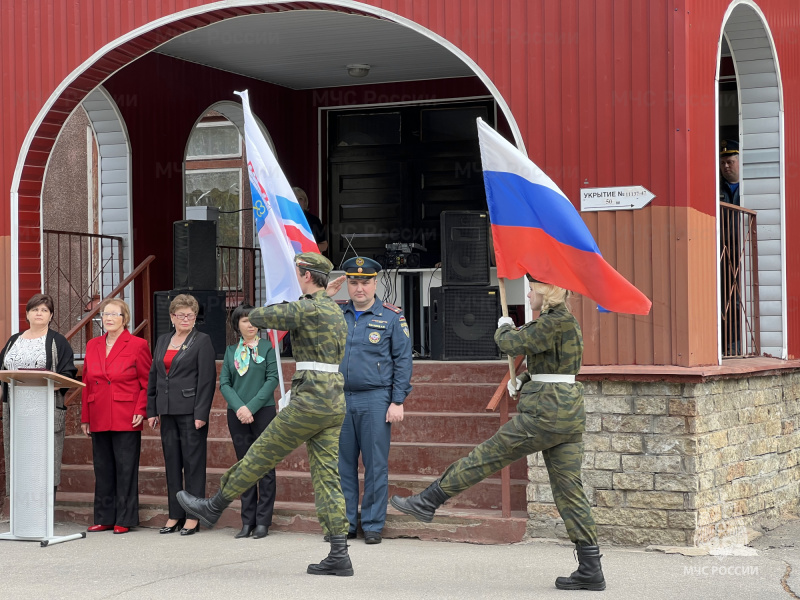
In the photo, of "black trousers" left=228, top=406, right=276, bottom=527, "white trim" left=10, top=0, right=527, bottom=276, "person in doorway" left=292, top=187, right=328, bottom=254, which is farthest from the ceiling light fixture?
"black trousers" left=228, top=406, right=276, bottom=527

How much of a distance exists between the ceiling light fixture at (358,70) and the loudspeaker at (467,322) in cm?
317

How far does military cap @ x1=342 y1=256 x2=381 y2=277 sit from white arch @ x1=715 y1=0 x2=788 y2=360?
3302 millimetres

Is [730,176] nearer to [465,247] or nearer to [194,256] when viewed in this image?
[465,247]

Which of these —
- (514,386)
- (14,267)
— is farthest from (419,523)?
(14,267)

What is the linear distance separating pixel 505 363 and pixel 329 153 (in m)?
4.84

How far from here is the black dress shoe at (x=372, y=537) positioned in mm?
7469

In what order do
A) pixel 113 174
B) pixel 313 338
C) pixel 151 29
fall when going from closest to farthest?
1. pixel 313 338
2. pixel 151 29
3. pixel 113 174

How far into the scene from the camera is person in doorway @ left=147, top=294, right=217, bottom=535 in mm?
7914

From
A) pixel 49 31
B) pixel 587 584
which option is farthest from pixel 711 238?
pixel 49 31

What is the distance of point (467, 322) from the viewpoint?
32.0 ft

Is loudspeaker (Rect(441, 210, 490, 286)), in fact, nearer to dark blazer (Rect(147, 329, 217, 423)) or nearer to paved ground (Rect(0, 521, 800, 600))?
dark blazer (Rect(147, 329, 217, 423))

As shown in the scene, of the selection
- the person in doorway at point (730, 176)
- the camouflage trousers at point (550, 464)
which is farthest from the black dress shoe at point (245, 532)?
the person in doorway at point (730, 176)

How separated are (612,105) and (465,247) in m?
2.50

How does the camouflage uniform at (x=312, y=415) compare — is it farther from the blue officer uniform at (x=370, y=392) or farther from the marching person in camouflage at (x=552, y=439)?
the blue officer uniform at (x=370, y=392)
